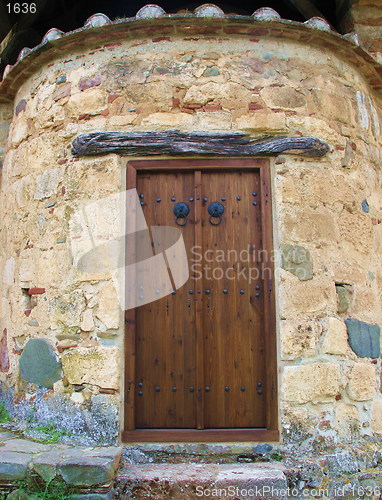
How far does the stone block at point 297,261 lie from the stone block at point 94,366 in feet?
4.58

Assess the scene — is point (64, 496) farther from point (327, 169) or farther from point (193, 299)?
point (327, 169)

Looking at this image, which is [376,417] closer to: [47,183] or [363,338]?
[363,338]

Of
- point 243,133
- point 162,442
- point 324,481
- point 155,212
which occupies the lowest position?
point 324,481

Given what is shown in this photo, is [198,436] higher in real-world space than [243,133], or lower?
lower

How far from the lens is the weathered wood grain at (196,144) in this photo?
144 inches

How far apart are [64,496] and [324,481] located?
1.72 metres

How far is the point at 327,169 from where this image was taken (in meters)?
3.78

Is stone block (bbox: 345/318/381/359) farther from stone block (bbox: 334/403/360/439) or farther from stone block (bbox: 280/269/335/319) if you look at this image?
stone block (bbox: 334/403/360/439)

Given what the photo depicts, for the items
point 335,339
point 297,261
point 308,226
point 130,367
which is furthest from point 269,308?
point 130,367

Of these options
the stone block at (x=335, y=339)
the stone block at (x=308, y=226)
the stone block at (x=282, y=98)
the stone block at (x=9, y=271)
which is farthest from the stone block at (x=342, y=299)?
the stone block at (x=9, y=271)

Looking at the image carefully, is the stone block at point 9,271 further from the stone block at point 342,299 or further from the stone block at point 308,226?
the stone block at point 342,299

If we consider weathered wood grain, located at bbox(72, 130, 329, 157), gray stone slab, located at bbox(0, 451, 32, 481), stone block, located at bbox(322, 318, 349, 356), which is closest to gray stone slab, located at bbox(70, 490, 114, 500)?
gray stone slab, located at bbox(0, 451, 32, 481)

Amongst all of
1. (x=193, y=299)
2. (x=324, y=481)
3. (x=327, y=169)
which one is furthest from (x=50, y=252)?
(x=324, y=481)

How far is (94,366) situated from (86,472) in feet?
2.51
